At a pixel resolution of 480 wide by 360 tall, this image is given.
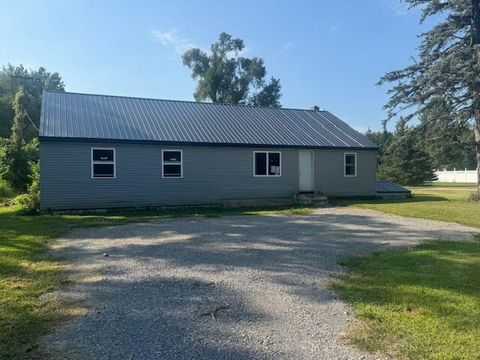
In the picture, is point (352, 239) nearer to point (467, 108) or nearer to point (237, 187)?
point (237, 187)

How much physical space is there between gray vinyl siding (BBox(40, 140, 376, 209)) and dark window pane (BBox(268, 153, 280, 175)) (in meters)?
0.23

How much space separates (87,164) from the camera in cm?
1575

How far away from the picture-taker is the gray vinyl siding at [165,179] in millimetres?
15375

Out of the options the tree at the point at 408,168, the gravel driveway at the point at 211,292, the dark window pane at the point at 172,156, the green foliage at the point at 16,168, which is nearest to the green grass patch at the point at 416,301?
the gravel driveway at the point at 211,292

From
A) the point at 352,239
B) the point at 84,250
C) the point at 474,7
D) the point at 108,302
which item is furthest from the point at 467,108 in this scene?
the point at 108,302

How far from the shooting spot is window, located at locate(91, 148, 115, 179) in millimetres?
15953

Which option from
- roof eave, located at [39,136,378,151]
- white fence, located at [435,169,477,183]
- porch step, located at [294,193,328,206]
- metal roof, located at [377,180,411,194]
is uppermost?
roof eave, located at [39,136,378,151]

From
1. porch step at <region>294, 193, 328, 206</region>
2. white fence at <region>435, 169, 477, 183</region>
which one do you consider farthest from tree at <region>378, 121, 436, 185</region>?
porch step at <region>294, 193, 328, 206</region>

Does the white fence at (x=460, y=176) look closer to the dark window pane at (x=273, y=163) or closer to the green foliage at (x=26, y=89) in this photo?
the dark window pane at (x=273, y=163)

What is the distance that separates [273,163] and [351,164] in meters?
4.26

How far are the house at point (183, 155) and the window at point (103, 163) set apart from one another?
37mm

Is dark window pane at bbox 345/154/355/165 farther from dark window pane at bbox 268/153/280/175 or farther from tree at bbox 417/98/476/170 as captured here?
tree at bbox 417/98/476/170

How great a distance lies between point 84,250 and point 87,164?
8325 millimetres

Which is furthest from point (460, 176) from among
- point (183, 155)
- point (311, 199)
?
point (183, 155)
